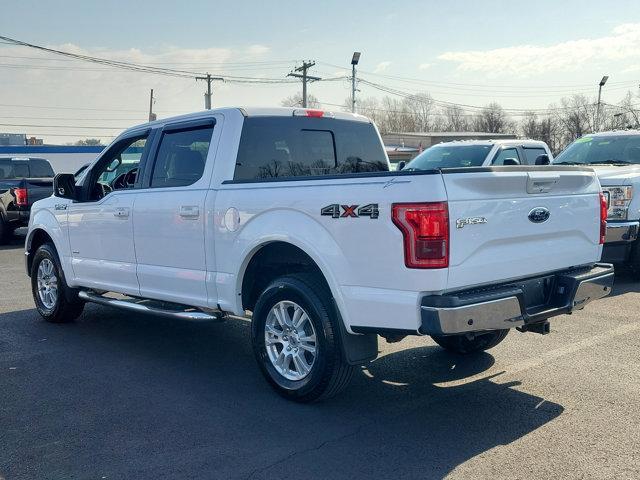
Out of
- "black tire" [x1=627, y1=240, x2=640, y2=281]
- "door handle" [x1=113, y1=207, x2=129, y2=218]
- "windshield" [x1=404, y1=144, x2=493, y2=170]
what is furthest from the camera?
"windshield" [x1=404, y1=144, x2=493, y2=170]

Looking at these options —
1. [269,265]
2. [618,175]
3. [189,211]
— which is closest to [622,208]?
[618,175]

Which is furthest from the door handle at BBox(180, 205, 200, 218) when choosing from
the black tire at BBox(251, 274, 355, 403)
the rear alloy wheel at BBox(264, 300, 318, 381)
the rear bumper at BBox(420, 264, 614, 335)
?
the rear bumper at BBox(420, 264, 614, 335)

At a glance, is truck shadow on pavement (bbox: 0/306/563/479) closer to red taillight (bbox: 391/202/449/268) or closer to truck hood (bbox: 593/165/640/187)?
red taillight (bbox: 391/202/449/268)

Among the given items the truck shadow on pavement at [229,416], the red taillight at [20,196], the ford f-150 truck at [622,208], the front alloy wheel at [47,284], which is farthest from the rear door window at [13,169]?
the ford f-150 truck at [622,208]

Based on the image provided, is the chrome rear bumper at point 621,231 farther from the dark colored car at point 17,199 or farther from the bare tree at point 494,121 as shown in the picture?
the bare tree at point 494,121

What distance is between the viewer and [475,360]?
5625 millimetres

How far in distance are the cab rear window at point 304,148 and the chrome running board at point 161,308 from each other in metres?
1.17

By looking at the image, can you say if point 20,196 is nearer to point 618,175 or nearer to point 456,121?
point 618,175

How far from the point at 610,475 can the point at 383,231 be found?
183 centimetres

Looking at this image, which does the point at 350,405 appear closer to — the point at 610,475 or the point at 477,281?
the point at 477,281

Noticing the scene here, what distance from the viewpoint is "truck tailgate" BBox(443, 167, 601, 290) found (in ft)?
12.7

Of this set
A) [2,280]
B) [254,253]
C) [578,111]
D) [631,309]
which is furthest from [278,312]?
[578,111]

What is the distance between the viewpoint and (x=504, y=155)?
1116cm

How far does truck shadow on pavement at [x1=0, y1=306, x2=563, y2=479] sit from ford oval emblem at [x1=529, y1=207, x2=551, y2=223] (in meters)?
1.31
